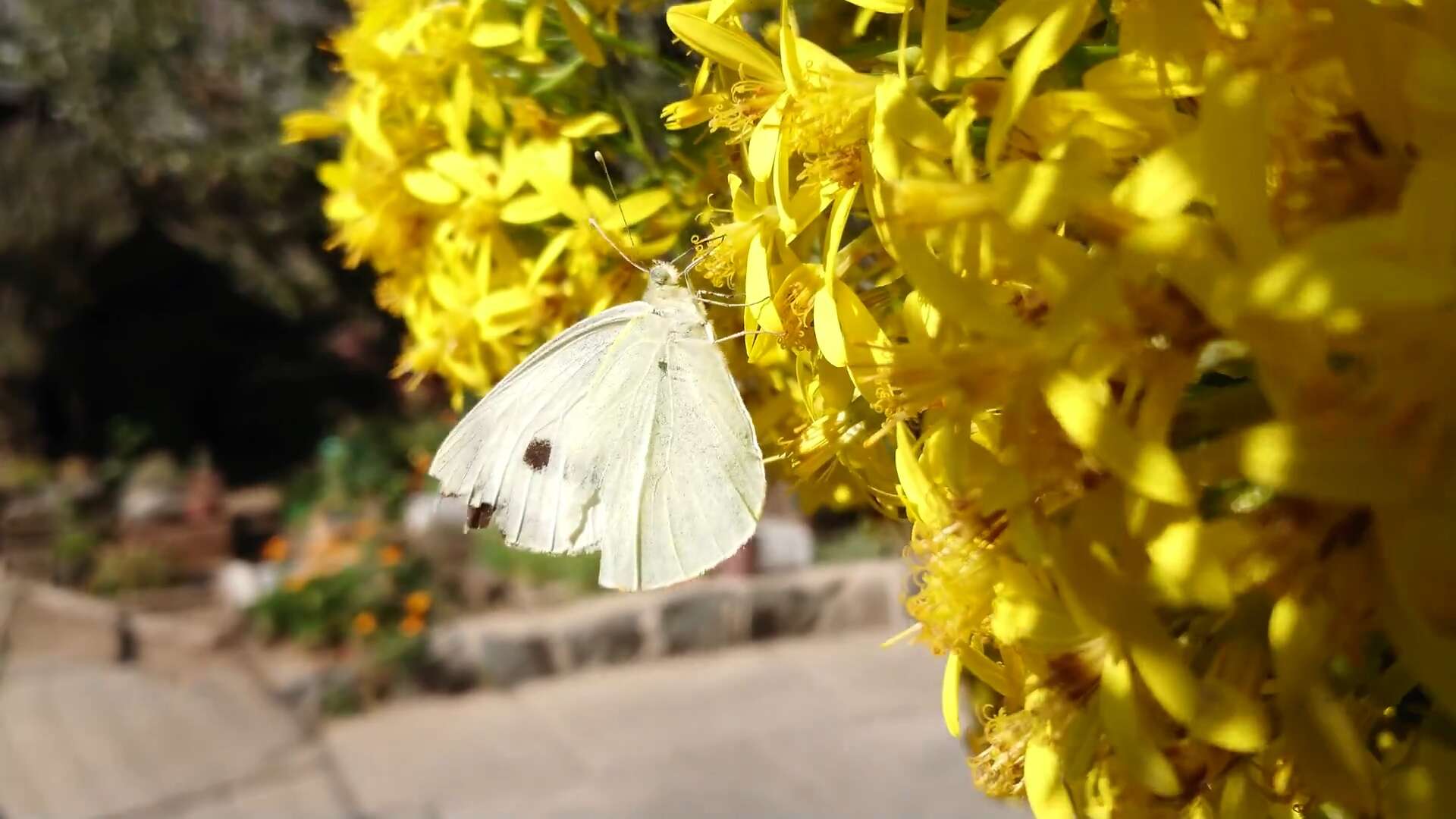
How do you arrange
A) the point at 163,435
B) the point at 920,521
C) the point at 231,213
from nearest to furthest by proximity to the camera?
the point at 920,521 < the point at 231,213 < the point at 163,435

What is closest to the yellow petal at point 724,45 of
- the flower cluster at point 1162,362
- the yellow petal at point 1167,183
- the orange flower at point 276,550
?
the flower cluster at point 1162,362

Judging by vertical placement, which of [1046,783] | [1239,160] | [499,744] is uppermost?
[1239,160]

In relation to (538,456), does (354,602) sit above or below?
below

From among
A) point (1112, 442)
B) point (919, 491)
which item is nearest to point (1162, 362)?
point (1112, 442)

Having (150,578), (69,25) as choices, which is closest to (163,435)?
(150,578)

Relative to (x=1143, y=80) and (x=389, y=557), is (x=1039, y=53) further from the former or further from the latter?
(x=389, y=557)

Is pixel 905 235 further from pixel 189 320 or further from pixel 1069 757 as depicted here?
pixel 189 320
